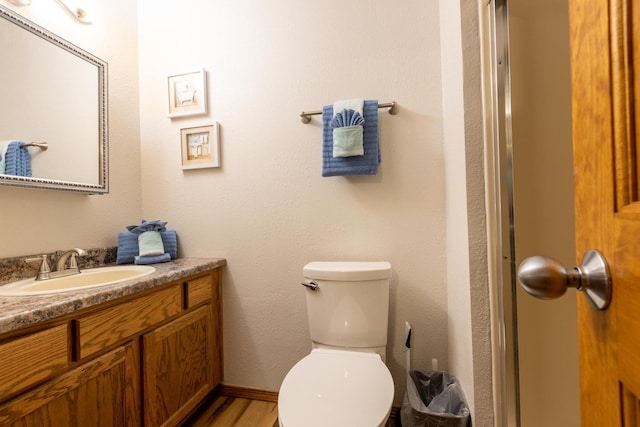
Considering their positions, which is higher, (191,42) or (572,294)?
(191,42)

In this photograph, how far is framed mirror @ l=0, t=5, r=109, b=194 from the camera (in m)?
1.19

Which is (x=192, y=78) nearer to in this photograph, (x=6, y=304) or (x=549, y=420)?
(x=6, y=304)

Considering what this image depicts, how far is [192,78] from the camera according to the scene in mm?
1724

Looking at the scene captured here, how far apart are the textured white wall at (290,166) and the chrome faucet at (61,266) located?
0.52 meters

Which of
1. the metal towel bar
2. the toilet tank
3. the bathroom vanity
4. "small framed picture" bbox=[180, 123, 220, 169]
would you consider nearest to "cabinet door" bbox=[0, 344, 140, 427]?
the bathroom vanity

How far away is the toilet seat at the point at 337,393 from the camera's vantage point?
845mm

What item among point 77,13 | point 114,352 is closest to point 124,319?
point 114,352

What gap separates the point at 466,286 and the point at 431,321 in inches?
18.6

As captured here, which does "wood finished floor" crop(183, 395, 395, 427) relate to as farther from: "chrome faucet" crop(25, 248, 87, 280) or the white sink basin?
"chrome faucet" crop(25, 248, 87, 280)

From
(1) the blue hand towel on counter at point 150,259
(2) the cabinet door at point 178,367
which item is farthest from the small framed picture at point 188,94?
(2) the cabinet door at point 178,367

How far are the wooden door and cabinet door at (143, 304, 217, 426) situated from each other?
4.36ft

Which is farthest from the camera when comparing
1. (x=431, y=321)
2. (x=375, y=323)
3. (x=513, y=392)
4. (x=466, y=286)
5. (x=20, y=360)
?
(x=431, y=321)

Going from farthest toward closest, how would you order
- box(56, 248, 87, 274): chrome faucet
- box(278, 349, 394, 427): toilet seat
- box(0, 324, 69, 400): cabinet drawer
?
box(56, 248, 87, 274): chrome faucet < box(278, 349, 394, 427): toilet seat < box(0, 324, 69, 400): cabinet drawer

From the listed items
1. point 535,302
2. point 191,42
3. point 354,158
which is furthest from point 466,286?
point 191,42
